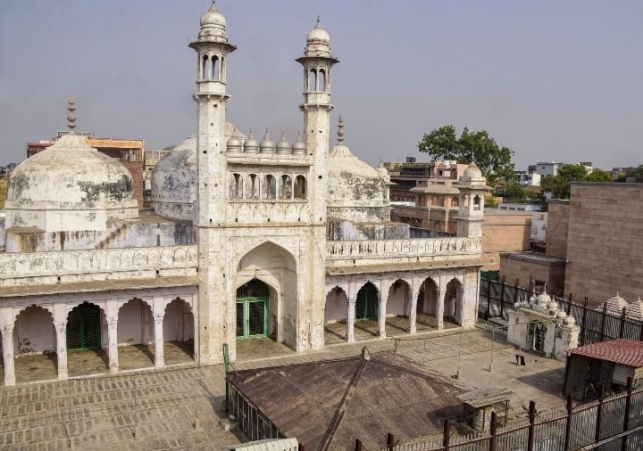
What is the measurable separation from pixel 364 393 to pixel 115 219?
1411 centimetres

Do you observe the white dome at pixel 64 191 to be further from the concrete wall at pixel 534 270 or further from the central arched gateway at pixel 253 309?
the concrete wall at pixel 534 270

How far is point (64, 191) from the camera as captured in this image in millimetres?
22344

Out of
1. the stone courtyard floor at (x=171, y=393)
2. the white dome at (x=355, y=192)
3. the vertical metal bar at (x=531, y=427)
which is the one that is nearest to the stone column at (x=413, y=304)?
the stone courtyard floor at (x=171, y=393)

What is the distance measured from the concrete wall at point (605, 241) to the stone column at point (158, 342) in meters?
18.0

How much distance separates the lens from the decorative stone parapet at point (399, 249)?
71.6 ft

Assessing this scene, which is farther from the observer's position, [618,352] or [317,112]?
[317,112]

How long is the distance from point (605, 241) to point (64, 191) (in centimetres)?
2176

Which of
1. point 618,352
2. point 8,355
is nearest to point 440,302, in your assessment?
point 618,352

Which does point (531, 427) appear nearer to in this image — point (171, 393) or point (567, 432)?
point (567, 432)

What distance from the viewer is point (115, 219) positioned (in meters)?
23.2

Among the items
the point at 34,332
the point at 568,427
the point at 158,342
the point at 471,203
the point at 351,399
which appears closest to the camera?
the point at 568,427

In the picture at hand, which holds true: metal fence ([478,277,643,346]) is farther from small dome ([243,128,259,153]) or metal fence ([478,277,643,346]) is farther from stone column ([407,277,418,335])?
small dome ([243,128,259,153])

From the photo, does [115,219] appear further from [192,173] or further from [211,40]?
[211,40]

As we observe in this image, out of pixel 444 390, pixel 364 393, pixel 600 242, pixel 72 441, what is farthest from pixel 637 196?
pixel 72 441
